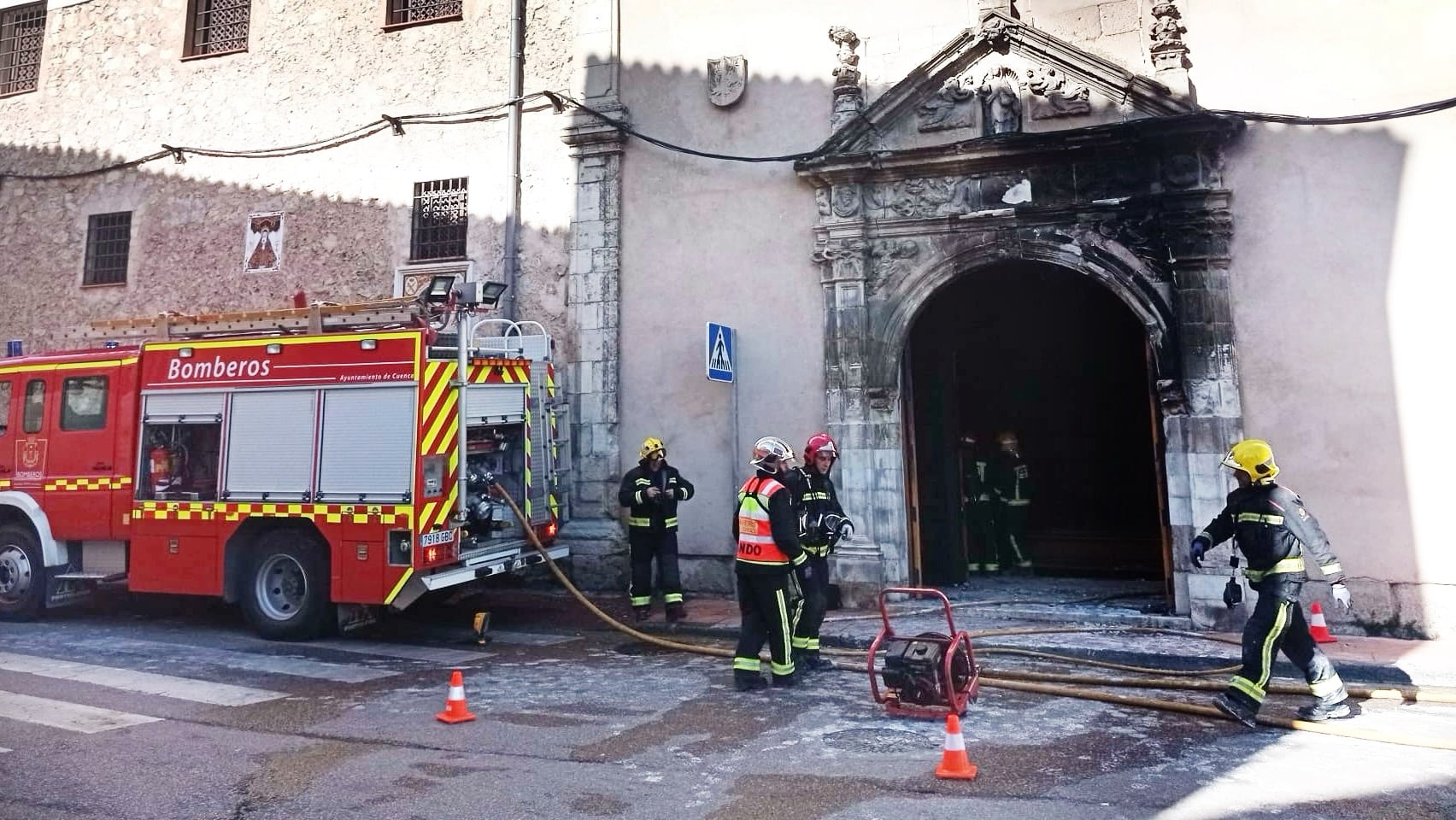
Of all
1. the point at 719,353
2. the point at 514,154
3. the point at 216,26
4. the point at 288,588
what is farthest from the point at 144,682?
the point at 216,26

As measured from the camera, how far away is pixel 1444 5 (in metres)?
7.77

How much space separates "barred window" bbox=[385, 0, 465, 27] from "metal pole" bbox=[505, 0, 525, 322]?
1032 millimetres

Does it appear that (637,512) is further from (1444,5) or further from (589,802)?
(1444,5)

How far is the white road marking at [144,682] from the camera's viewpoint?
614cm

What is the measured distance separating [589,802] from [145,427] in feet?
23.1

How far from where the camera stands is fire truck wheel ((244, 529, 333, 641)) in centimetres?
809

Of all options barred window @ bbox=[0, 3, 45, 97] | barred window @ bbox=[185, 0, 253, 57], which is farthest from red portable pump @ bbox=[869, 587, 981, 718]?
barred window @ bbox=[0, 3, 45, 97]

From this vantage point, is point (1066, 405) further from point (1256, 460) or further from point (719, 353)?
point (1256, 460)

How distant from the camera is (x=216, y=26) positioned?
520 inches

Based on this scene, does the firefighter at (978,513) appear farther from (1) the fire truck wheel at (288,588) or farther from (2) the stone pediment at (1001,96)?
(1) the fire truck wheel at (288,588)

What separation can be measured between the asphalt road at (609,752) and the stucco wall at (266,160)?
215 inches

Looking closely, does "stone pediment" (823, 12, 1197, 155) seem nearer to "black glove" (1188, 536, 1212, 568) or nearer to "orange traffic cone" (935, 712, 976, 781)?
"black glove" (1188, 536, 1212, 568)

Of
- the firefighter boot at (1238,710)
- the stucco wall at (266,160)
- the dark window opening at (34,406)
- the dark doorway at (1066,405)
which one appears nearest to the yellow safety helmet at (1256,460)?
the firefighter boot at (1238,710)

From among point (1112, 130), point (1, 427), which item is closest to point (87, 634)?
point (1, 427)
